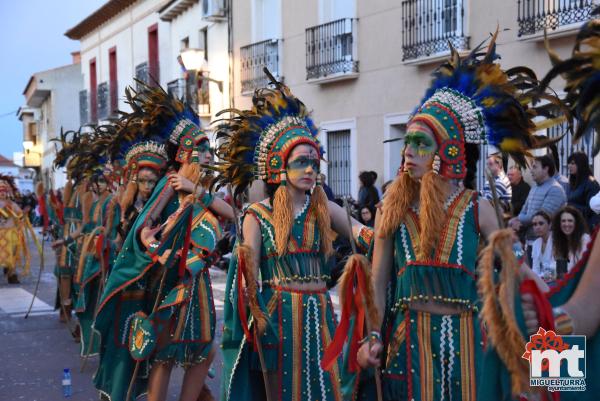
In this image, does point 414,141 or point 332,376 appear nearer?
point 414,141

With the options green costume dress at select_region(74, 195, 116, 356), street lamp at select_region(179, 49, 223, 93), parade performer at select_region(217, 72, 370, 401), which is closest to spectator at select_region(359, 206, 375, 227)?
green costume dress at select_region(74, 195, 116, 356)

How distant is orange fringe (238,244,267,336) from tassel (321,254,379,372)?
2.46 feet

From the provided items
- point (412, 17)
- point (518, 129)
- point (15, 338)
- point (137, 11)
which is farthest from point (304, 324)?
point (137, 11)

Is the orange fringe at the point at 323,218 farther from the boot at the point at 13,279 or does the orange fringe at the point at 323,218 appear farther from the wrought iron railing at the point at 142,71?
the wrought iron railing at the point at 142,71

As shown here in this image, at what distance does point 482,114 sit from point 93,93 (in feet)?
122

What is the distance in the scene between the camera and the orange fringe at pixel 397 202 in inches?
161

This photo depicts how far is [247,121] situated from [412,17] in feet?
35.9

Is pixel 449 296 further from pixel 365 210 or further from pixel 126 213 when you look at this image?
pixel 365 210

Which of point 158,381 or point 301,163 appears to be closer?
point 301,163

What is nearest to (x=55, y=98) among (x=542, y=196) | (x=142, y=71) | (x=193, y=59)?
(x=142, y=71)

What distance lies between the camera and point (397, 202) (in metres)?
4.11

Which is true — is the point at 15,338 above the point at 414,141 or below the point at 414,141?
below

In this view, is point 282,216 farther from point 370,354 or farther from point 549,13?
point 549,13

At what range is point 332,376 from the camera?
483cm
